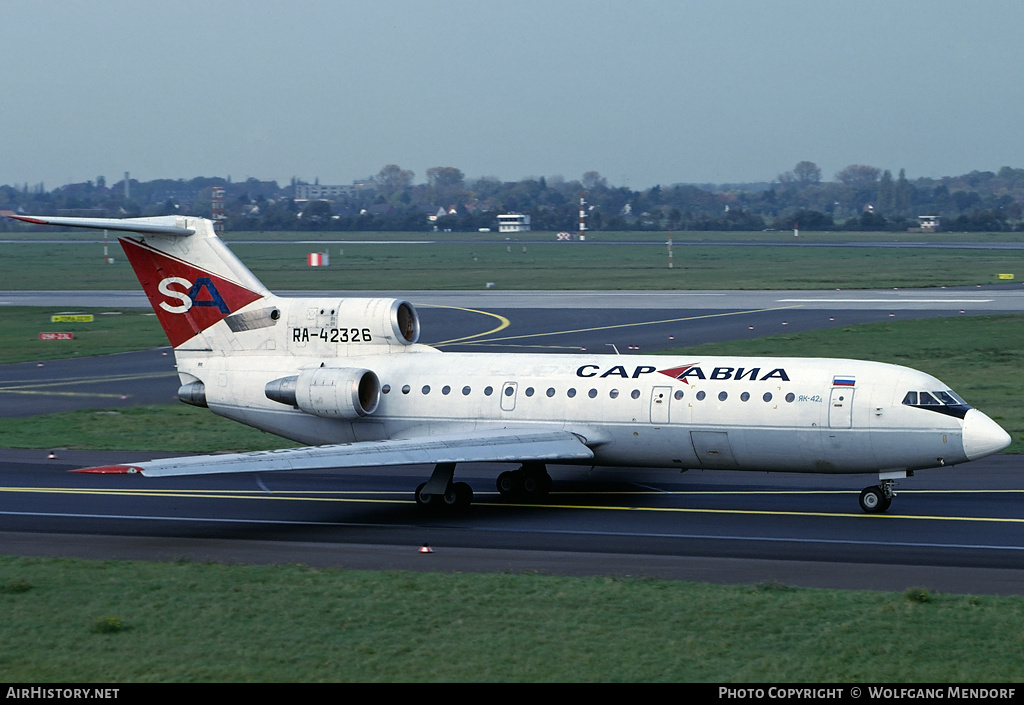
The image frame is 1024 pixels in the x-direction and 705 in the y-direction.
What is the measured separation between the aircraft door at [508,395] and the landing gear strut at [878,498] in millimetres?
8137

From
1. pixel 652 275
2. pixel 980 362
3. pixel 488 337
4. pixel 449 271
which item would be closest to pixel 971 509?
pixel 980 362

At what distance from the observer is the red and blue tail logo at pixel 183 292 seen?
31.5 metres

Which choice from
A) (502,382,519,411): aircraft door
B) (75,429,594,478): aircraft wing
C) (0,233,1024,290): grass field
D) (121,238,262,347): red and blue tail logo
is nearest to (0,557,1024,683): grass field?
(75,429,594,478): aircraft wing

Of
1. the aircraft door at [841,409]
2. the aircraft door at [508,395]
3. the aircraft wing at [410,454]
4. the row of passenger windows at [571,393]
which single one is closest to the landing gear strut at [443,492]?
the aircraft wing at [410,454]

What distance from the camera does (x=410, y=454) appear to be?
86.2 ft

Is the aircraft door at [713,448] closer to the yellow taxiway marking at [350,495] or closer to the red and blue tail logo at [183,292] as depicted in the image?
the yellow taxiway marking at [350,495]

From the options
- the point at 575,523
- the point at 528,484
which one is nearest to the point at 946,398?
the point at 575,523

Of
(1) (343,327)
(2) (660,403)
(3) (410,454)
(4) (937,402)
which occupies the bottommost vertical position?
(3) (410,454)

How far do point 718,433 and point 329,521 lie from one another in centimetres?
863

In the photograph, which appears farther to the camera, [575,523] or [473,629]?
[575,523]

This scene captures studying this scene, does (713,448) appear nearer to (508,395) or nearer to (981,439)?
(508,395)

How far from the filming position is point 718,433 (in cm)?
2698

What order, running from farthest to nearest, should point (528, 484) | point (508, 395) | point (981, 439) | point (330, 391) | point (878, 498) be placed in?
point (330, 391), point (508, 395), point (528, 484), point (878, 498), point (981, 439)

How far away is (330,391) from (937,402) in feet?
44.9
